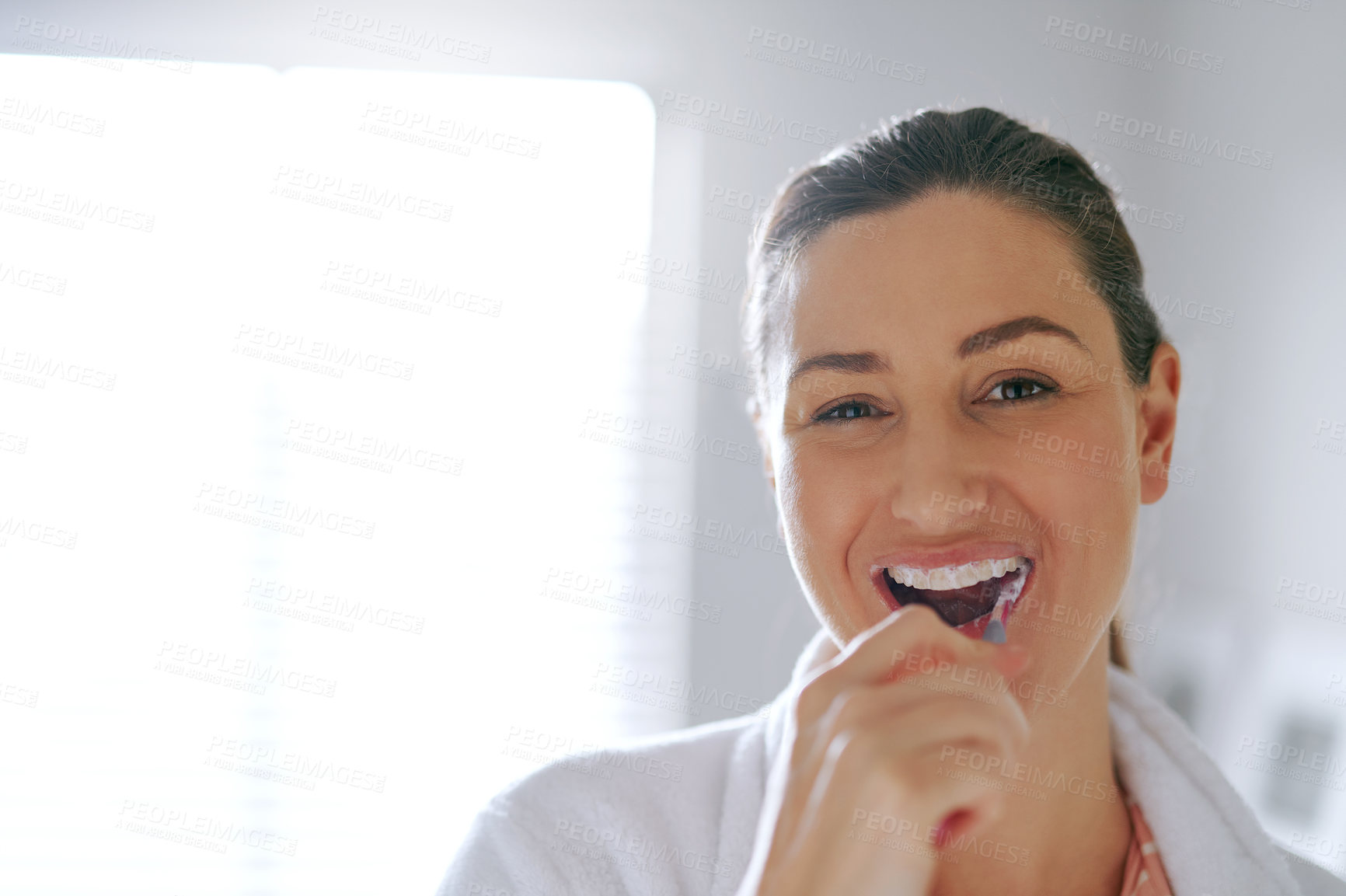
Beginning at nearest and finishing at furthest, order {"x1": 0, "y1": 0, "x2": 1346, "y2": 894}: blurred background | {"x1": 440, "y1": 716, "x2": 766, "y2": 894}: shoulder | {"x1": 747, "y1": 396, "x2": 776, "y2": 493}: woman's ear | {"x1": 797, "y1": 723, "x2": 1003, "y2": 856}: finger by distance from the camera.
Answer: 1. {"x1": 797, "y1": 723, "x2": 1003, "y2": 856}: finger
2. {"x1": 440, "y1": 716, "x2": 766, "y2": 894}: shoulder
3. {"x1": 747, "y1": 396, "x2": 776, "y2": 493}: woman's ear
4. {"x1": 0, "y1": 0, "x2": 1346, "y2": 894}: blurred background

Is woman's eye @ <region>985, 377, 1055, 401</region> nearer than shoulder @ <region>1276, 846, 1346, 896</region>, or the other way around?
woman's eye @ <region>985, 377, 1055, 401</region>

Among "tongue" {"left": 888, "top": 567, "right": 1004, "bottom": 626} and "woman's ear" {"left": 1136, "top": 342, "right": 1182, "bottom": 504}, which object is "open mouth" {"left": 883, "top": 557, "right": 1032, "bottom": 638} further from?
"woman's ear" {"left": 1136, "top": 342, "right": 1182, "bottom": 504}

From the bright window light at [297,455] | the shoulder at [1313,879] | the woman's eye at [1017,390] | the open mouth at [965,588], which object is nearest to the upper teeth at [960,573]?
the open mouth at [965,588]

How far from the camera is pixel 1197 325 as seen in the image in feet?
5.41

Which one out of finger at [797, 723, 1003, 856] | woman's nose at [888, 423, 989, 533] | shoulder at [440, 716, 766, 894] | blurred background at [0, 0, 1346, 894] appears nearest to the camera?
finger at [797, 723, 1003, 856]

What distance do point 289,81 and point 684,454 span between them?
1036mm

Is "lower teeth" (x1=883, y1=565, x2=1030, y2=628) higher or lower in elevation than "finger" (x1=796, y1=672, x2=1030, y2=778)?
higher

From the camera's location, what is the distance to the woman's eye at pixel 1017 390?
910 millimetres

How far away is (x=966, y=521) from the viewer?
875mm

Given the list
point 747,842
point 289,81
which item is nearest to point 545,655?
point 747,842

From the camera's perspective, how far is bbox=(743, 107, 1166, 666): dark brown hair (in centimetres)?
95

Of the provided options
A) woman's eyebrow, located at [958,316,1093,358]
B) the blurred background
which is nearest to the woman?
woman's eyebrow, located at [958,316,1093,358]

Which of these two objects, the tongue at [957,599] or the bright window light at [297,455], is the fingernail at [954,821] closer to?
the tongue at [957,599]

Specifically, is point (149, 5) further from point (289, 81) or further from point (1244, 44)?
point (1244, 44)
